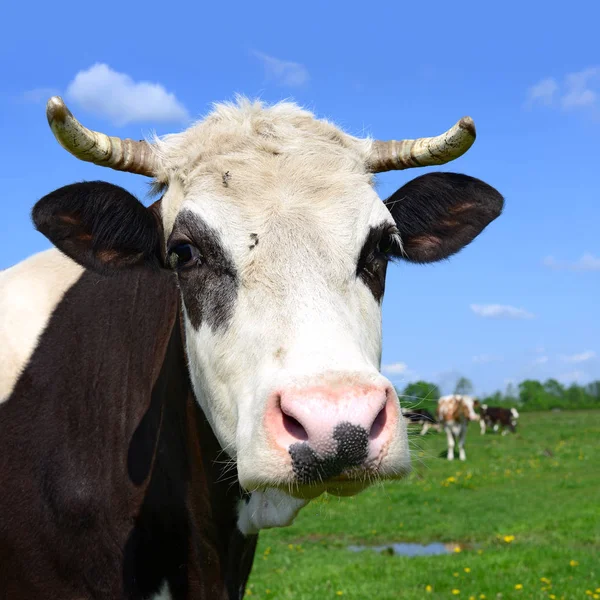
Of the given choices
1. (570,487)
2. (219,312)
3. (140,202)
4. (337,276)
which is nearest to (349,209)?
(337,276)

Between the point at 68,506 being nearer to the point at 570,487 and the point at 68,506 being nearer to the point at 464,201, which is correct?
the point at 464,201

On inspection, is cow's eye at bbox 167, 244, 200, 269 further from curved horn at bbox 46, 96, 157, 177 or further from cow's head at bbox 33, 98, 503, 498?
curved horn at bbox 46, 96, 157, 177

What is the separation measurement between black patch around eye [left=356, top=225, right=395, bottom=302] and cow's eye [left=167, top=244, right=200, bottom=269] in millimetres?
734

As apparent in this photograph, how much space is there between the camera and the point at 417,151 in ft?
13.6

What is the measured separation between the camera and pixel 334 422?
102 inches

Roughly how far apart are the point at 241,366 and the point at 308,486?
2.09ft

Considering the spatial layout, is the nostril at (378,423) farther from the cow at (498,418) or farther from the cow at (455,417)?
the cow at (498,418)

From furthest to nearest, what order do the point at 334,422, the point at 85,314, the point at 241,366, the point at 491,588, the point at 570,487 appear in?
the point at 570,487 → the point at 491,588 → the point at 85,314 → the point at 241,366 → the point at 334,422

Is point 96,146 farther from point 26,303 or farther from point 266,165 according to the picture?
point 26,303

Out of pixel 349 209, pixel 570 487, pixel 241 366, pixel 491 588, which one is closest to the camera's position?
pixel 241 366

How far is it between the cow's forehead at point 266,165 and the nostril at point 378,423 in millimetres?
976

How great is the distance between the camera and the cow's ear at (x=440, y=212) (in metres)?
4.36

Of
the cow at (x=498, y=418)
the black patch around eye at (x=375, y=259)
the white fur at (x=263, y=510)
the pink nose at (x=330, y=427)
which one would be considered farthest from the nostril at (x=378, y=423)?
the cow at (x=498, y=418)

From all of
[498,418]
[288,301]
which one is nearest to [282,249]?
[288,301]
